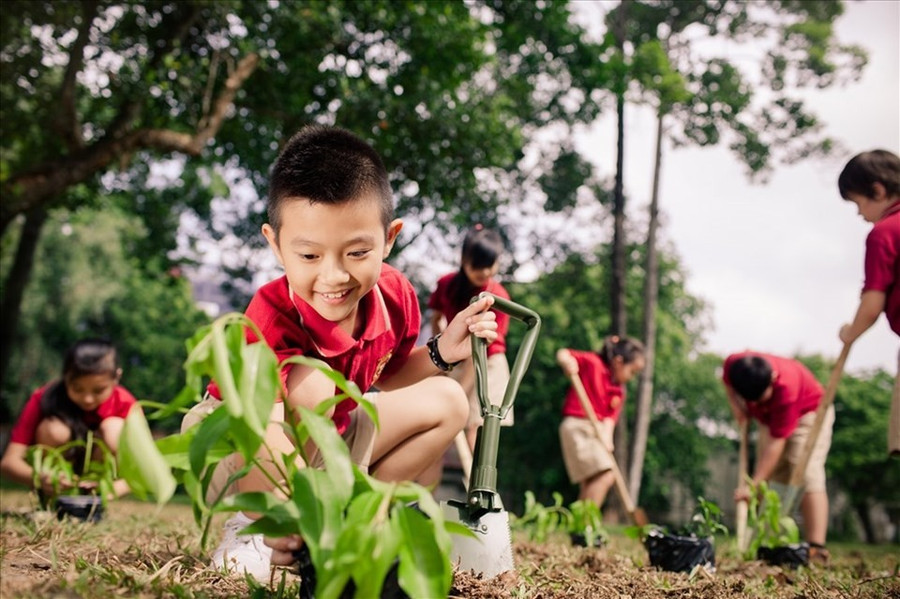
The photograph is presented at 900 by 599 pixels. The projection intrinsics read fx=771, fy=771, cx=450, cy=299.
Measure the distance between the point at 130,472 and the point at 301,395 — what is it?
0.97 metres

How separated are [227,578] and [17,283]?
13211mm

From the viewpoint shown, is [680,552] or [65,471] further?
[65,471]

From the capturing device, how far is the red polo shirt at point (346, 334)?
7.55 feet

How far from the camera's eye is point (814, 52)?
1506cm

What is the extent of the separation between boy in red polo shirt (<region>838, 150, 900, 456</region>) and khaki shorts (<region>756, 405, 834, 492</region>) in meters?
1.48

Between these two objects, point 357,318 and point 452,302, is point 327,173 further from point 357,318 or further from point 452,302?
point 452,302

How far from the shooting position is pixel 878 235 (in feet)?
12.7

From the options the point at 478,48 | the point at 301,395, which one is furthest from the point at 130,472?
the point at 478,48

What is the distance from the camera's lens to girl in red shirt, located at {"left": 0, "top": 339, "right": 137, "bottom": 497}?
15.9 ft

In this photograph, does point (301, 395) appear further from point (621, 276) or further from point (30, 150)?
point (621, 276)

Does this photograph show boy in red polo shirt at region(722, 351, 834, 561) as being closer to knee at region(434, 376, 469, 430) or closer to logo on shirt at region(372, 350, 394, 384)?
knee at region(434, 376, 469, 430)

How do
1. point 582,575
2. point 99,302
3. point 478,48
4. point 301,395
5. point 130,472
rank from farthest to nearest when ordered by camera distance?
point 99,302 → point 478,48 → point 582,575 → point 301,395 → point 130,472

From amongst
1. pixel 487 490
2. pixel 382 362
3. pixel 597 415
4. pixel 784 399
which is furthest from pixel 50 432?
pixel 784 399

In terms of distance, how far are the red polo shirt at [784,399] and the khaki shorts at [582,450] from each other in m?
1.31
